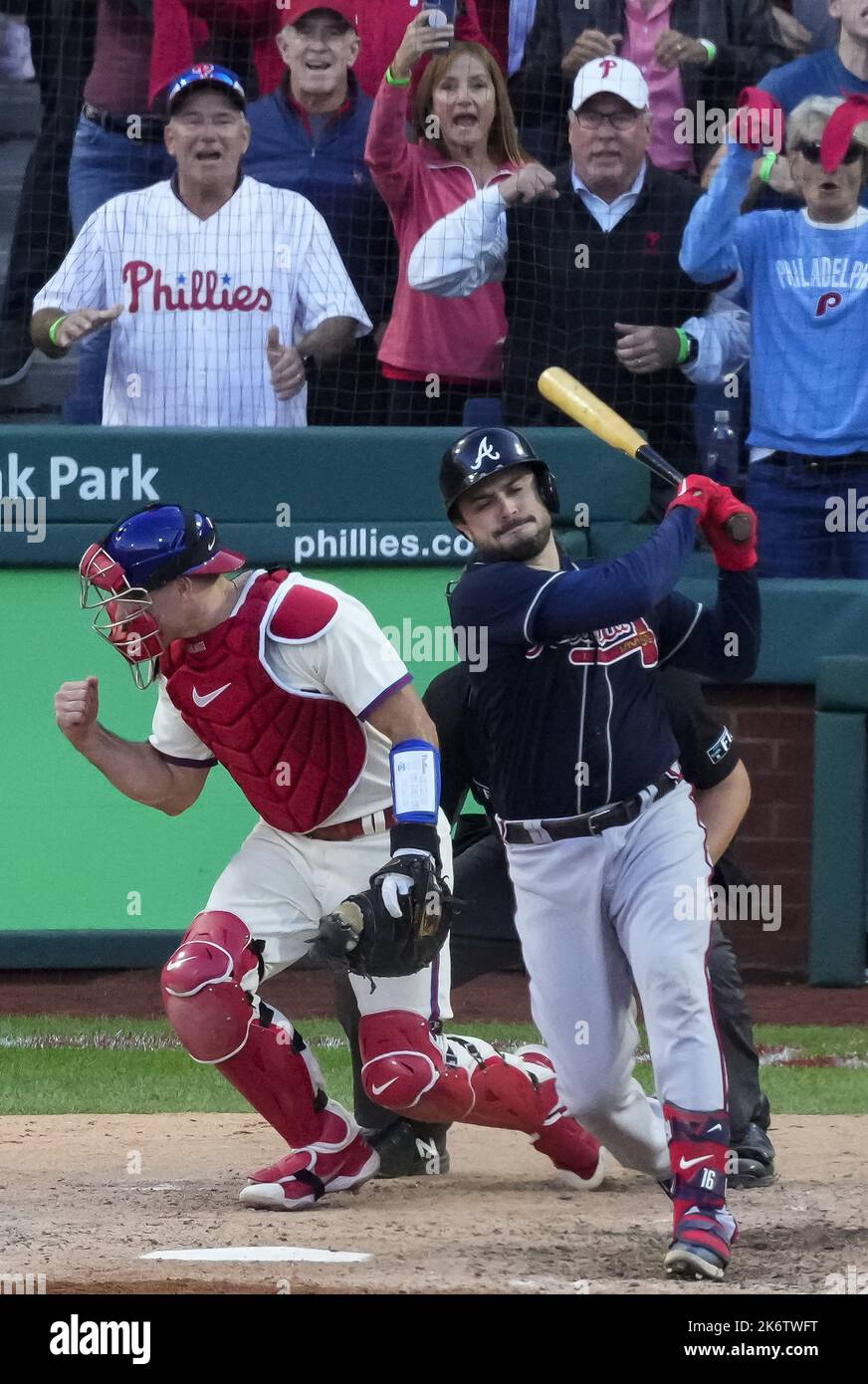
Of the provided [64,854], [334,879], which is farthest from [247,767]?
[64,854]

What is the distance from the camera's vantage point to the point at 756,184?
24.1 ft

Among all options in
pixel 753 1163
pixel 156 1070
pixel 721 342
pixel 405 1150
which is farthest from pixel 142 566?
pixel 721 342

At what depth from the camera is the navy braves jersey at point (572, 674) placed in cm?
344

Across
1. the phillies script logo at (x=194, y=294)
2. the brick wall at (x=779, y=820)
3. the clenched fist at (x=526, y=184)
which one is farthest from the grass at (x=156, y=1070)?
the clenched fist at (x=526, y=184)

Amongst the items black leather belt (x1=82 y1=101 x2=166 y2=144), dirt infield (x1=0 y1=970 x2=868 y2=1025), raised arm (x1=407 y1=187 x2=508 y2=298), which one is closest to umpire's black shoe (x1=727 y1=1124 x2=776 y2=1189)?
dirt infield (x1=0 y1=970 x2=868 y2=1025)

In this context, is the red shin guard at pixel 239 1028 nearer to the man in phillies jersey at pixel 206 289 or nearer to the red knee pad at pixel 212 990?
the red knee pad at pixel 212 990

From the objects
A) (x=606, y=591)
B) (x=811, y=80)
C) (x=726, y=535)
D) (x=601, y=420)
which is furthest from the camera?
(x=811, y=80)

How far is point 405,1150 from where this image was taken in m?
4.38

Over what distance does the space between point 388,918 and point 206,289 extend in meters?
4.26

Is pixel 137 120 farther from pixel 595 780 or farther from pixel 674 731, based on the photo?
pixel 595 780

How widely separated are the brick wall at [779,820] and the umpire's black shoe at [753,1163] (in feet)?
9.40

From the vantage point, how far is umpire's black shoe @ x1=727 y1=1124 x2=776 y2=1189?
415 cm

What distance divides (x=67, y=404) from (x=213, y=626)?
3785 millimetres

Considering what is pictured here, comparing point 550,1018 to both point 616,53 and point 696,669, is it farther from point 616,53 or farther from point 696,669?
point 616,53
